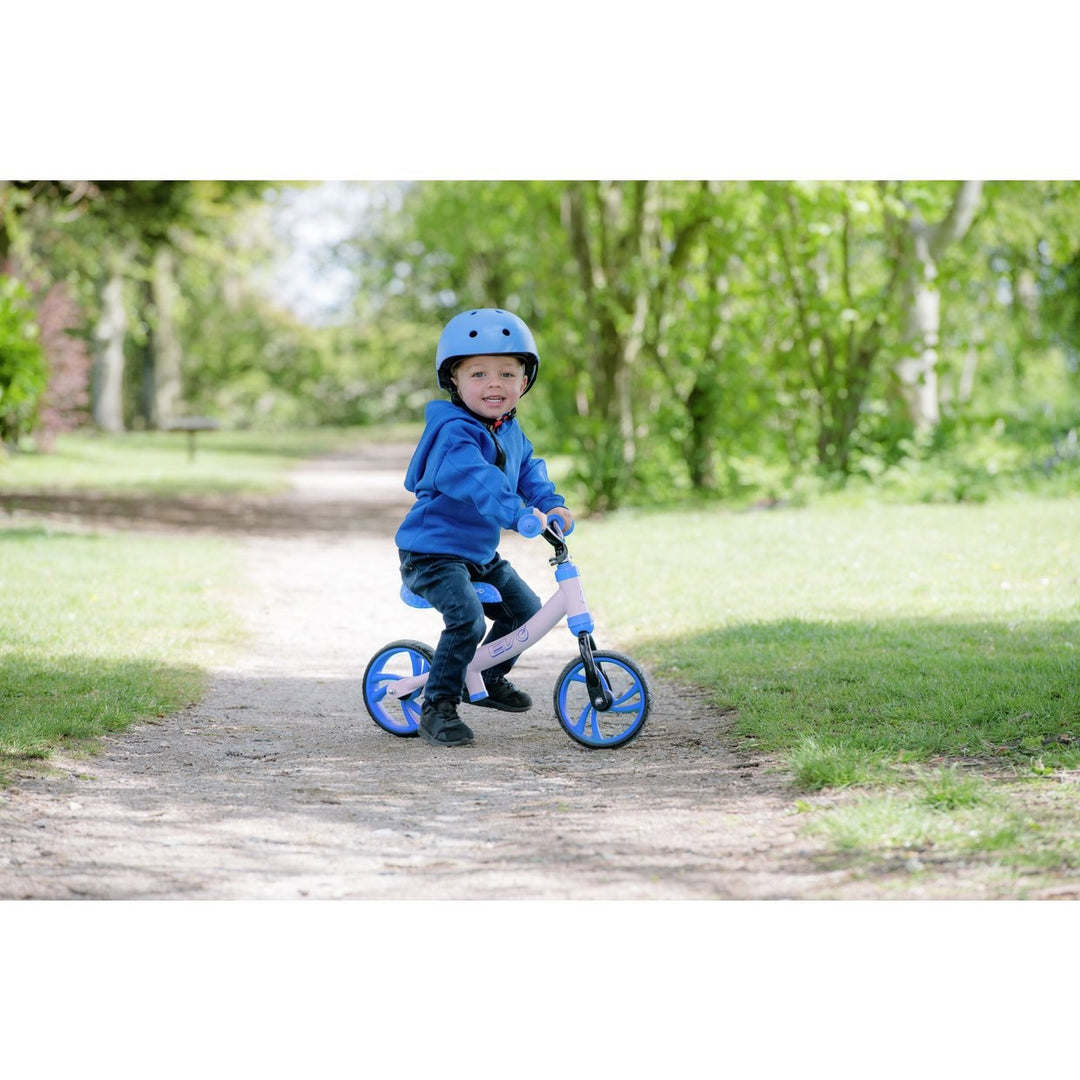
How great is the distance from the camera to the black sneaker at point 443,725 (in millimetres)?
5812

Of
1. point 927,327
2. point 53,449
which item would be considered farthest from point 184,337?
point 927,327

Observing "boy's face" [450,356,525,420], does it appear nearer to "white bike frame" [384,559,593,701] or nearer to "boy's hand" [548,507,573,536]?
"boy's hand" [548,507,573,536]

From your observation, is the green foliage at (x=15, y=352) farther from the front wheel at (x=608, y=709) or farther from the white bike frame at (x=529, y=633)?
the front wheel at (x=608, y=709)

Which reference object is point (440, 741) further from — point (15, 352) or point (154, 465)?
point (154, 465)

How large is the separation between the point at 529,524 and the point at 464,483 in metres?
0.38

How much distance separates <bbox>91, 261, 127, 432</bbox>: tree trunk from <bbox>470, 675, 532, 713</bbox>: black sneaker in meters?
25.8

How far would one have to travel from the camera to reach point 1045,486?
598 inches

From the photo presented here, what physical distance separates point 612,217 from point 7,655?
9.92 m

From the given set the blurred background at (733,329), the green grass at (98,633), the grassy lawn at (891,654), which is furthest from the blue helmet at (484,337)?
the blurred background at (733,329)

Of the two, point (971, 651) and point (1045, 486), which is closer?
point (971, 651)

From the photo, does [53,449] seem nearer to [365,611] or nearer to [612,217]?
[612,217]

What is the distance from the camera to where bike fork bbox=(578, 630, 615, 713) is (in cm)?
546

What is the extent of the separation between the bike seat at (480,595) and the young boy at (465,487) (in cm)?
4

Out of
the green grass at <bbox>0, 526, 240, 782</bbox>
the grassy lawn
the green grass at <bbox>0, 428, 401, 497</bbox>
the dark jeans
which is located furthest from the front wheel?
the green grass at <bbox>0, 428, 401, 497</bbox>
